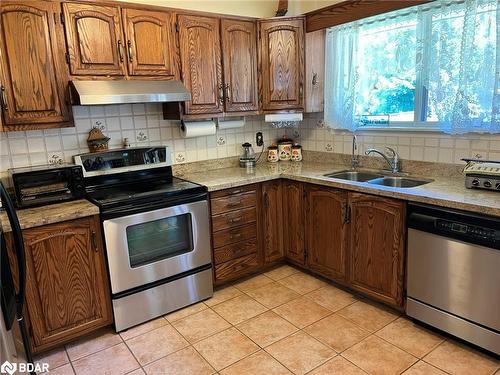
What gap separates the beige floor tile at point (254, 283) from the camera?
296 centimetres

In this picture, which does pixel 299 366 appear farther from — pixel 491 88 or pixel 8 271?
pixel 491 88

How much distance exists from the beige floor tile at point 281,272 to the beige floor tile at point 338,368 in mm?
1078

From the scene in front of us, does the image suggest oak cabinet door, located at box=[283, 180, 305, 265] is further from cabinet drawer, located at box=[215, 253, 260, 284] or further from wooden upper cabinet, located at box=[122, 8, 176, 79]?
wooden upper cabinet, located at box=[122, 8, 176, 79]

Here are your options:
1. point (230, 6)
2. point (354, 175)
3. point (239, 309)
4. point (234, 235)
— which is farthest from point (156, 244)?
point (230, 6)

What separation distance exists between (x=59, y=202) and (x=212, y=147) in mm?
1359

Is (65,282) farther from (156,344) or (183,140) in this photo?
(183,140)

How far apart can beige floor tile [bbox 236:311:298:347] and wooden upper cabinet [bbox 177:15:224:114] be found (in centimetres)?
157

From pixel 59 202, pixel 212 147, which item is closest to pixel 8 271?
pixel 59 202

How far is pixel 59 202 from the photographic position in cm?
234

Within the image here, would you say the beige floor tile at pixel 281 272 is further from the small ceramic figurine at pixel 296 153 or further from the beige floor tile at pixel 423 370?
the beige floor tile at pixel 423 370

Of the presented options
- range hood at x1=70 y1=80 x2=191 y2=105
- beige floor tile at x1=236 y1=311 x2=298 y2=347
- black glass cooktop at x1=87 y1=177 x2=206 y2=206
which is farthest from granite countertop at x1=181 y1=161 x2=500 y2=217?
beige floor tile at x1=236 y1=311 x2=298 y2=347

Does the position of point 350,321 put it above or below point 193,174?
below

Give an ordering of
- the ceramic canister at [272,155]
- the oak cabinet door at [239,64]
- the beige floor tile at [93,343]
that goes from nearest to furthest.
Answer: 1. the beige floor tile at [93,343]
2. the oak cabinet door at [239,64]
3. the ceramic canister at [272,155]

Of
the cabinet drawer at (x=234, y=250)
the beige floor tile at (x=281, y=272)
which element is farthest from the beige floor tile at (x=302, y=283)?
the cabinet drawer at (x=234, y=250)
